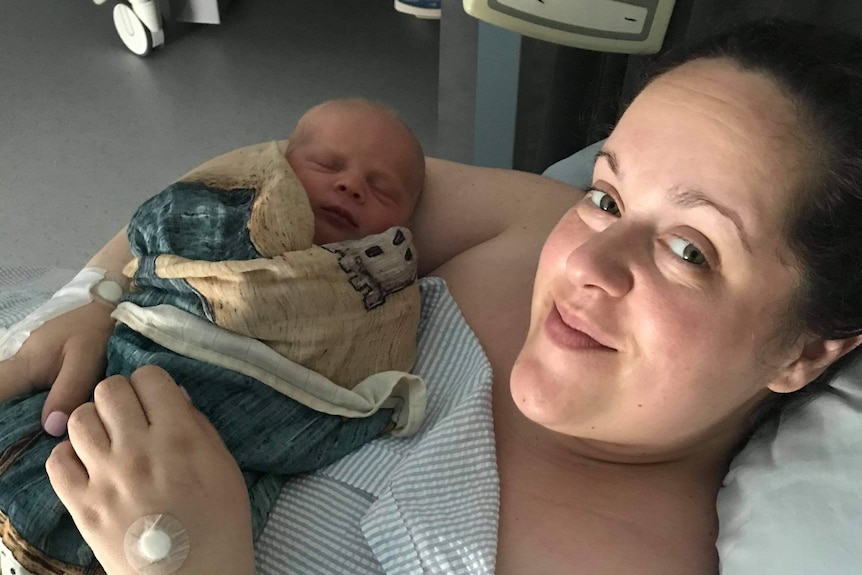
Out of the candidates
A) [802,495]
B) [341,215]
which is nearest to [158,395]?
[341,215]

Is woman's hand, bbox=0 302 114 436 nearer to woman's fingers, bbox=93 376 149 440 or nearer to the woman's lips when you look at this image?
woman's fingers, bbox=93 376 149 440

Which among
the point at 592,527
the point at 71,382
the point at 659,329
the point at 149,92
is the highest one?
the point at 659,329

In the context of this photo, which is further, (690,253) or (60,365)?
(60,365)

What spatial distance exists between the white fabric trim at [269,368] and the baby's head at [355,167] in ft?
0.74

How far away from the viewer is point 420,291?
41.5 inches

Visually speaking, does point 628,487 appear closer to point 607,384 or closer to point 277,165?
point 607,384

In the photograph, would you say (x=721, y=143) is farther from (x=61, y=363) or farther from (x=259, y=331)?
(x=61, y=363)

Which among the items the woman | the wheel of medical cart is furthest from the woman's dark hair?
the wheel of medical cart

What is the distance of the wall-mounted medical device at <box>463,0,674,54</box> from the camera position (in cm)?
113

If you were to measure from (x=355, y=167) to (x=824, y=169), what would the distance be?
1.96ft

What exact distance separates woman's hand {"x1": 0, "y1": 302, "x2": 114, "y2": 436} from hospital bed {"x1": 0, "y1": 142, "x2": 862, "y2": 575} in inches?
6.4

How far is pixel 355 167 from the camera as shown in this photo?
107 cm

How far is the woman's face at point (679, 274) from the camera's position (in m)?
0.69

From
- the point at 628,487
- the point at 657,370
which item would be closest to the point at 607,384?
the point at 657,370
